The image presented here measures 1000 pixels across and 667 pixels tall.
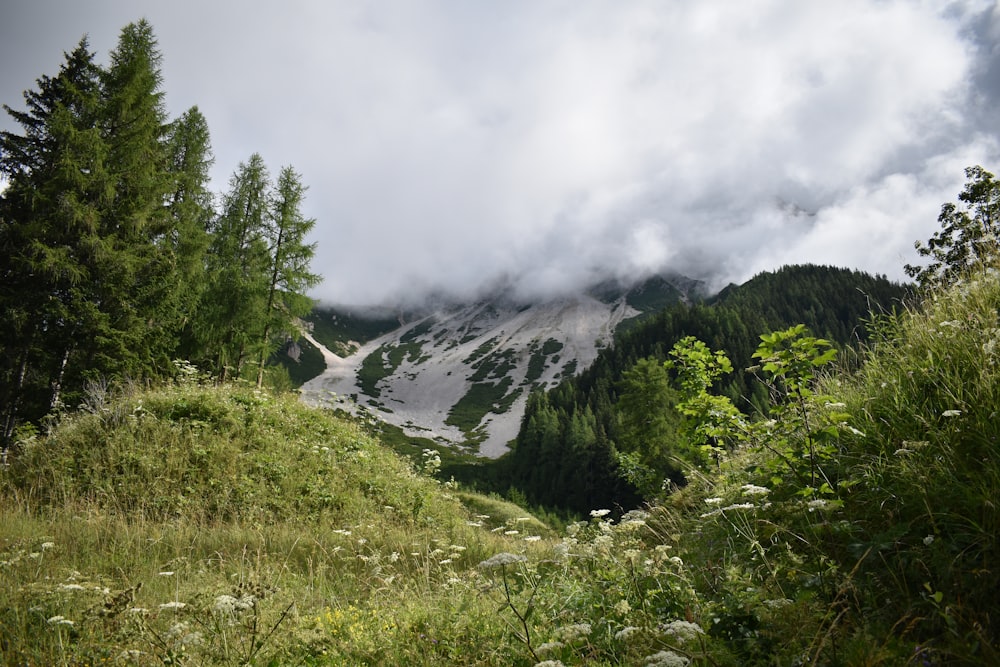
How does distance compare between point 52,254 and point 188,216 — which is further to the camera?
point 188,216

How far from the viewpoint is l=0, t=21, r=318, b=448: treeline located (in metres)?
16.3

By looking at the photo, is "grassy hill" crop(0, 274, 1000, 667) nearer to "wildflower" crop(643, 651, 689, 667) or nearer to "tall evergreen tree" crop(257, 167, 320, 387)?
"wildflower" crop(643, 651, 689, 667)

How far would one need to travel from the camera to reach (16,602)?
409cm

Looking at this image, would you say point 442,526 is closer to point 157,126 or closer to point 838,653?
point 838,653

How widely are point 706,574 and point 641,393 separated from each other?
34.3m

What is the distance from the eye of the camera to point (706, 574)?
3.76 m

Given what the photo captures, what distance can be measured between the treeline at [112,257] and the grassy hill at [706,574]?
12.5m

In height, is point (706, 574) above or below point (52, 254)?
below

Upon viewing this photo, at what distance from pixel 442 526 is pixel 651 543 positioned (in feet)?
17.1

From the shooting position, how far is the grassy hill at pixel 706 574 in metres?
2.60

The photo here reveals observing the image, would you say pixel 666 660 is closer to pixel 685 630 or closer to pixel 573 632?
pixel 685 630

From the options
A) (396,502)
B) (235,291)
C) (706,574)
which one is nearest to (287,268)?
(235,291)

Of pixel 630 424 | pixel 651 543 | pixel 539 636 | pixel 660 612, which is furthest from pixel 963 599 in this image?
pixel 630 424

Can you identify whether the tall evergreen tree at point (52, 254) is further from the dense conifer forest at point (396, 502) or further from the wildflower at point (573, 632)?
the wildflower at point (573, 632)
